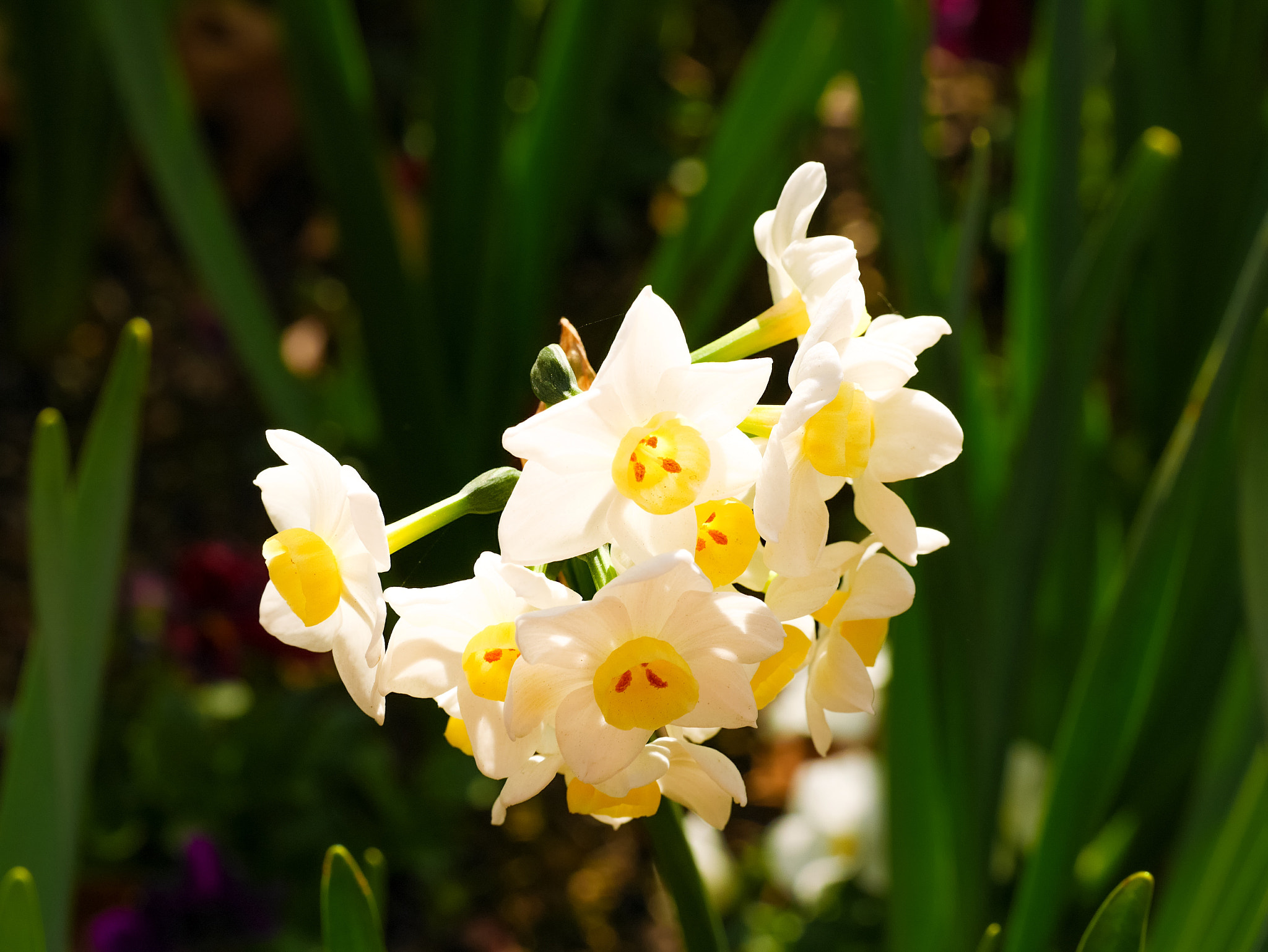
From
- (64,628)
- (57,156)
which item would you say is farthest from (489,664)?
(57,156)

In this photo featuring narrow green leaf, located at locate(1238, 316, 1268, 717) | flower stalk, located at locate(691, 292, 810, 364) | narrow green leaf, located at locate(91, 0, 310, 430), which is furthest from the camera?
narrow green leaf, located at locate(91, 0, 310, 430)

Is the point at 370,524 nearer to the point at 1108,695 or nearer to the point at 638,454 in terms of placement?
the point at 638,454

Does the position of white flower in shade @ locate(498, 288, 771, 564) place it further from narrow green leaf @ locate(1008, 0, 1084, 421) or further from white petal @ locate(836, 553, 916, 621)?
narrow green leaf @ locate(1008, 0, 1084, 421)

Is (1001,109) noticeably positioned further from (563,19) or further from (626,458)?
(626,458)

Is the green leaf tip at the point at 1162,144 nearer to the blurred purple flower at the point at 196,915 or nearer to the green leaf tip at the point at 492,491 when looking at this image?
the green leaf tip at the point at 492,491

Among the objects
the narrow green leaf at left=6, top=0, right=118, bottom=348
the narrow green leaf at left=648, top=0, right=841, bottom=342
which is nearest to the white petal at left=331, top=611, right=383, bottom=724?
the narrow green leaf at left=648, top=0, right=841, bottom=342

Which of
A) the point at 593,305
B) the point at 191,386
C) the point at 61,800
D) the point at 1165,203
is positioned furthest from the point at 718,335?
the point at 61,800

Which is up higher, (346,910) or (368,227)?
(368,227)
